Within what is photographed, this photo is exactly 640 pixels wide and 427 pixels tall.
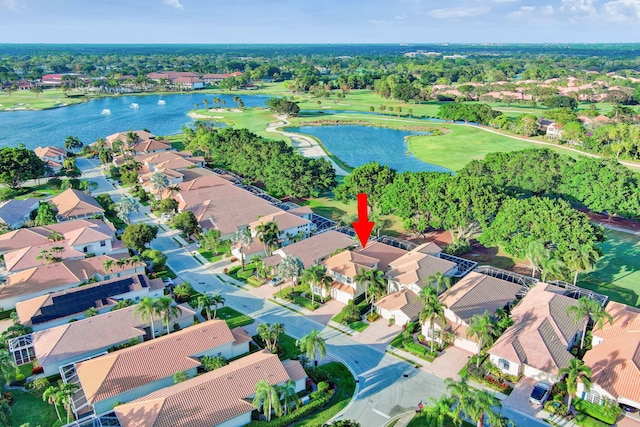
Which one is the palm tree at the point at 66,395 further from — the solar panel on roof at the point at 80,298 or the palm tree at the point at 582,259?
the palm tree at the point at 582,259

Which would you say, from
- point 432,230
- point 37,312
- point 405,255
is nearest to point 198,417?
point 37,312

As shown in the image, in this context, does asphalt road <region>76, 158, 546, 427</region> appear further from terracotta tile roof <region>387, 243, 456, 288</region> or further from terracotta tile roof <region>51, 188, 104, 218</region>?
terracotta tile roof <region>51, 188, 104, 218</region>

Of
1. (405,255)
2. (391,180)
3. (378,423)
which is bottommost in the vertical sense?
(378,423)

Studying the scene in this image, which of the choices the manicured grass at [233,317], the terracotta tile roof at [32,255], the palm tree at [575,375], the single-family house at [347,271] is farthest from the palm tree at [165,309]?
the palm tree at [575,375]

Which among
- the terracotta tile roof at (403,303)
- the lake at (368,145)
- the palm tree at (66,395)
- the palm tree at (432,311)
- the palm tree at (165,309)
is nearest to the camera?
the palm tree at (66,395)

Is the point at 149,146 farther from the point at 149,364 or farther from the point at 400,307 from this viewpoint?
the point at 400,307

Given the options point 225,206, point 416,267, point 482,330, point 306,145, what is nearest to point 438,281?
point 416,267

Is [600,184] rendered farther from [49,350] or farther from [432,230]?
[49,350]
